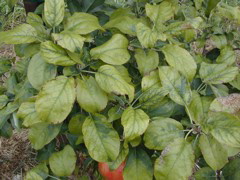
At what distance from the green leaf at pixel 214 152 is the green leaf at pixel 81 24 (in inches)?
15.3

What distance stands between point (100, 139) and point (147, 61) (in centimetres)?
24

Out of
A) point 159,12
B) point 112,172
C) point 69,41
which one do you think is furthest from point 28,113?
point 159,12

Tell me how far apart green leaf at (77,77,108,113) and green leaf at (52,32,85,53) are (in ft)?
0.25

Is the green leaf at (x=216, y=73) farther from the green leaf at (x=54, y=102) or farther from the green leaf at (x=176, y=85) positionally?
the green leaf at (x=54, y=102)

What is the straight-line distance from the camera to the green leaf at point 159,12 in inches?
42.9

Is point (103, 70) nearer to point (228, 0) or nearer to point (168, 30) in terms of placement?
point (168, 30)

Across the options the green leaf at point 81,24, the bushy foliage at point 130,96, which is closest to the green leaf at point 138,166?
the bushy foliage at point 130,96

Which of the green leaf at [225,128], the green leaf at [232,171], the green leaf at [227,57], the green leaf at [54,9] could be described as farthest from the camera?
the green leaf at [227,57]

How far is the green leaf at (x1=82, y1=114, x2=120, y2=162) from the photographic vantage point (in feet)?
3.03

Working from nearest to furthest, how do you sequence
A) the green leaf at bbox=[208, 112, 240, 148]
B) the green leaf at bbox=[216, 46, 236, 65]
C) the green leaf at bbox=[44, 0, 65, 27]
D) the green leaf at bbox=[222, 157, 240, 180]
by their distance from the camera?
the green leaf at bbox=[208, 112, 240, 148], the green leaf at bbox=[44, 0, 65, 27], the green leaf at bbox=[222, 157, 240, 180], the green leaf at bbox=[216, 46, 236, 65]

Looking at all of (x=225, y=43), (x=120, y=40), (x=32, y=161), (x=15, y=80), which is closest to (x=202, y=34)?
(x=225, y=43)

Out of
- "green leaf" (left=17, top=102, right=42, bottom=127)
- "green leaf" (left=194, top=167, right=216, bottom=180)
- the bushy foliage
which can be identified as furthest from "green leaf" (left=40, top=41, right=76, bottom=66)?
"green leaf" (left=194, top=167, right=216, bottom=180)

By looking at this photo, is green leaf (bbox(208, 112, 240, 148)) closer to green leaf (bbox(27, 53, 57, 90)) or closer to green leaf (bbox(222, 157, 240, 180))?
green leaf (bbox(222, 157, 240, 180))

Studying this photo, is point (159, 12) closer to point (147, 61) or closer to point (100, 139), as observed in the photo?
point (147, 61)
